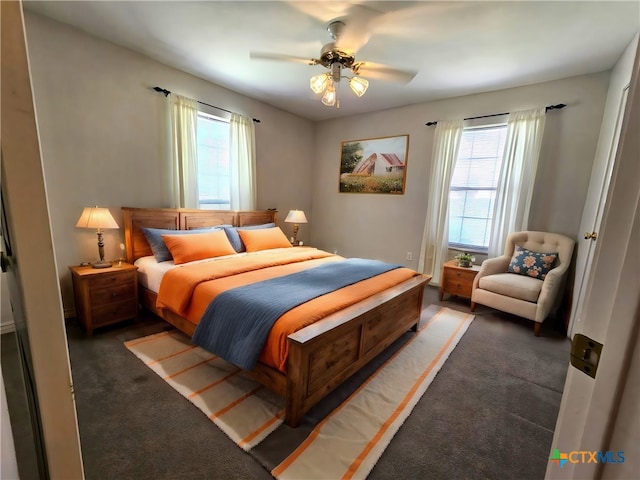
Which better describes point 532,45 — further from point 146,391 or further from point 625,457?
point 146,391

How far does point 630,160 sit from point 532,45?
113 inches

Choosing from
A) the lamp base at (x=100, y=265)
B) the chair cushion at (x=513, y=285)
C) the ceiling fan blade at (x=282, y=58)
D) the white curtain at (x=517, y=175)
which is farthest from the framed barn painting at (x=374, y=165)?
the lamp base at (x=100, y=265)

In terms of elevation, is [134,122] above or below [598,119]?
below

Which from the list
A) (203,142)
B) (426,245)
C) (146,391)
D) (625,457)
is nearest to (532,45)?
(426,245)

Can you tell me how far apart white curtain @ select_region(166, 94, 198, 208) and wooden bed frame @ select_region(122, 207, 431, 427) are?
28 cm

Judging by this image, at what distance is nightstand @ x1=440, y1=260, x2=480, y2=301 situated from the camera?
340 centimetres

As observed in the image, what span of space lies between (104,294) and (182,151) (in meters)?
1.71

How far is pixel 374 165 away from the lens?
4.49 meters

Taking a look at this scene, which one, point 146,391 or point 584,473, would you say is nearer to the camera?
point 584,473

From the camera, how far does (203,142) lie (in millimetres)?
3529

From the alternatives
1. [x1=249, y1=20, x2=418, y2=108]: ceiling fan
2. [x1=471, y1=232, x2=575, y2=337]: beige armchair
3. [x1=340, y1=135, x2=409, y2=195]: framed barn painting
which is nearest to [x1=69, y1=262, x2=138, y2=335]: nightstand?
[x1=249, y1=20, x2=418, y2=108]: ceiling fan

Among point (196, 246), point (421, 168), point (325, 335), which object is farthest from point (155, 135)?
Answer: point (421, 168)

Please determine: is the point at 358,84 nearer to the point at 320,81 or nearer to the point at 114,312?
the point at 320,81

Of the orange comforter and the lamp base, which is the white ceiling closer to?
the orange comforter
